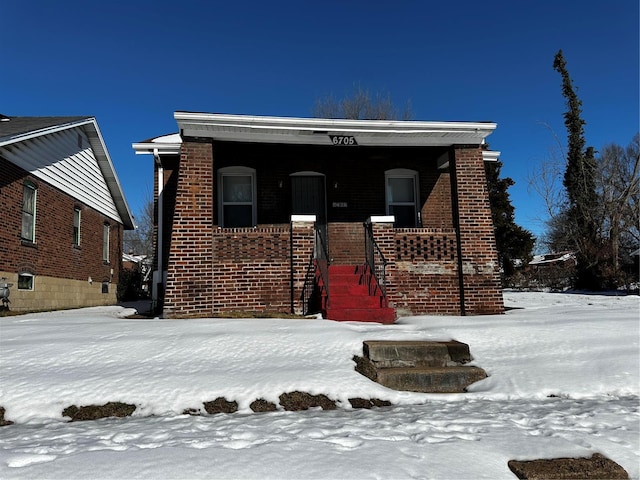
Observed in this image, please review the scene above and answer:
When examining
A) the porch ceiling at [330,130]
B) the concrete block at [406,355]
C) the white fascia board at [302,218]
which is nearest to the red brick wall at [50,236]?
the porch ceiling at [330,130]

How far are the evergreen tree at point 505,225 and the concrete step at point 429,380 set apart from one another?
697 inches

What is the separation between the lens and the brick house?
8211 mm

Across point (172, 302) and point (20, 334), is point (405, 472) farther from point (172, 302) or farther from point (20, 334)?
point (172, 302)

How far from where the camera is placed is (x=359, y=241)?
976 centimetres

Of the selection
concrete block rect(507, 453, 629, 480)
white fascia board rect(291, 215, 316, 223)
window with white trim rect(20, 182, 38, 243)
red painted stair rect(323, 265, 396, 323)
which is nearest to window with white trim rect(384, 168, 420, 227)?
red painted stair rect(323, 265, 396, 323)

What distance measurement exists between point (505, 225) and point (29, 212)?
19.2 metres

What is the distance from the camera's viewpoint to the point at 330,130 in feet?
29.3

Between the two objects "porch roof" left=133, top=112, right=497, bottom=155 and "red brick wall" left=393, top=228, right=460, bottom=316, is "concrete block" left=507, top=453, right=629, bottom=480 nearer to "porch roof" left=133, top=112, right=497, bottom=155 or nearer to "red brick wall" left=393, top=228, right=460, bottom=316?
"red brick wall" left=393, top=228, right=460, bottom=316

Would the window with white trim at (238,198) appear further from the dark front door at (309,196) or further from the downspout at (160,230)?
the downspout at (160,230)

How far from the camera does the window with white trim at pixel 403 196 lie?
35.8 ft

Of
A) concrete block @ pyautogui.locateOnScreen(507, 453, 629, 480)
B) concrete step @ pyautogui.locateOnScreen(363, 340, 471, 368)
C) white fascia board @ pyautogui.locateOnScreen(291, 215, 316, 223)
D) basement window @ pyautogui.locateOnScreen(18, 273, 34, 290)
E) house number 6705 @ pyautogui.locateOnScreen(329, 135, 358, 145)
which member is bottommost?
concrete block @ pyautogui.locateOnScreen(507, 453, 629, 480)

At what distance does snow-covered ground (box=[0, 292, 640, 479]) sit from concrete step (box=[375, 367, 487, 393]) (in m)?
0.17

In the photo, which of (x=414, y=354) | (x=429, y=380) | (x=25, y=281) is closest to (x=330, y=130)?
(x=414, y=354)

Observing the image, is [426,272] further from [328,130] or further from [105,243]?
Result: [105,243]
